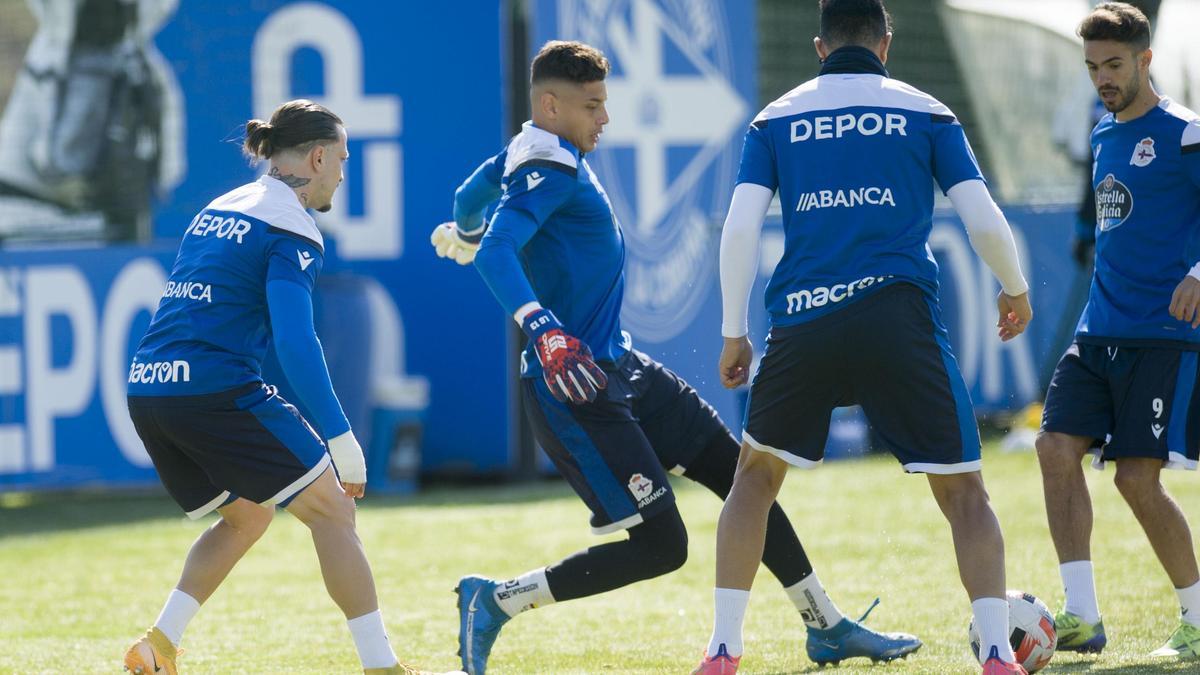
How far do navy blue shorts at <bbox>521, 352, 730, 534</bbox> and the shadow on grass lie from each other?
594cm

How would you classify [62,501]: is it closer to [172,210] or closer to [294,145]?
[172,210]

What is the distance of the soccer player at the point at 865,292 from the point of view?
197 inches

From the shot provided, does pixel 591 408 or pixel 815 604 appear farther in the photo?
pixel 815 604

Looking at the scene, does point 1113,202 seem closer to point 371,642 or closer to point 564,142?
point 564,142

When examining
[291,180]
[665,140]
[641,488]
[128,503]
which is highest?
[665,140]

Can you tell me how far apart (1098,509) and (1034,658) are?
5.02m

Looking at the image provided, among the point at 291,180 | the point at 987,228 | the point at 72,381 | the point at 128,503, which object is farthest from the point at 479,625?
the point at 128,503

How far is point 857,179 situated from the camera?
16.6 feet

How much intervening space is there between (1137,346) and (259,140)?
3219 mm

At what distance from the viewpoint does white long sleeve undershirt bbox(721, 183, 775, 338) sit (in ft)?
16.8

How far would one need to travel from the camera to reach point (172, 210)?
13195 mm

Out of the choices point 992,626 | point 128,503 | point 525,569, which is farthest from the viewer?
point 128,503

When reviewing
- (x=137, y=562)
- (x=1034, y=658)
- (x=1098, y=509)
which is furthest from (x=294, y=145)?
(x=1098, y=509)

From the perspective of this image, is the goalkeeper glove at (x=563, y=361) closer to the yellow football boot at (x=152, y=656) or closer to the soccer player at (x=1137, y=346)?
the yellow football boot at (x=152, y=656)
